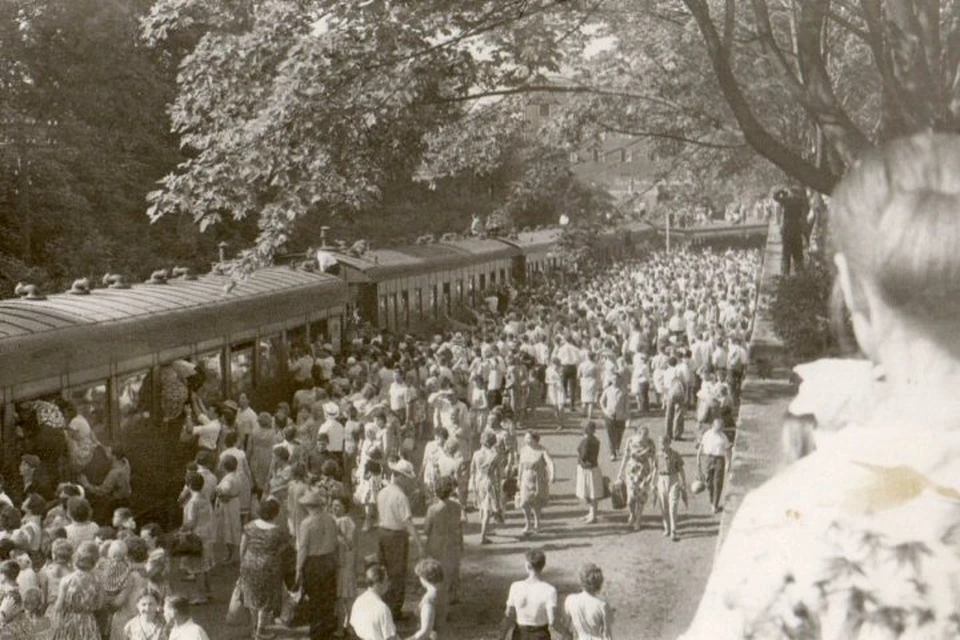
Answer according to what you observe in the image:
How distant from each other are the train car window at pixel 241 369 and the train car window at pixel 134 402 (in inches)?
127

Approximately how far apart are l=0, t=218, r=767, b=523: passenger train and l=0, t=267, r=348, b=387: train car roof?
0.02m

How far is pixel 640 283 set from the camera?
40656mm

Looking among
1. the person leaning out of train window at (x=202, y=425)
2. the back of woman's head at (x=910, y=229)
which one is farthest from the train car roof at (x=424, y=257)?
→ the back of woman's head at (x=910, y=229)

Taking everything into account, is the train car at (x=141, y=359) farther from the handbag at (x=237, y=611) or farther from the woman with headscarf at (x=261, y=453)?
the handbag at (x=237, y=611)

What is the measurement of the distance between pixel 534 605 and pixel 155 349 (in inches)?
329

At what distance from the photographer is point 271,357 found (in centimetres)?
2164

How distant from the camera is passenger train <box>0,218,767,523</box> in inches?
531

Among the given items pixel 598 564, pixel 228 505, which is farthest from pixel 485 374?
pixel 228 505

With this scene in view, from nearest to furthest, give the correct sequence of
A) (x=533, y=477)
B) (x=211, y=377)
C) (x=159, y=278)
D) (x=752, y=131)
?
1. (x=752, y=131)
2. (x=533, y=477)
3. (x=211, y=377)
4. (x=159, y=278)

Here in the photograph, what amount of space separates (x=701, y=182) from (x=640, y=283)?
1221 centimetres

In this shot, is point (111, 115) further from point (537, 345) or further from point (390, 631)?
point (390, 631)

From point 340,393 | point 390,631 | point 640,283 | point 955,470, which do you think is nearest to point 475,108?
point 340,393

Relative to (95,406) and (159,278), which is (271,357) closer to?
(159,278)

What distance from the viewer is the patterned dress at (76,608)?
9.09 meters
